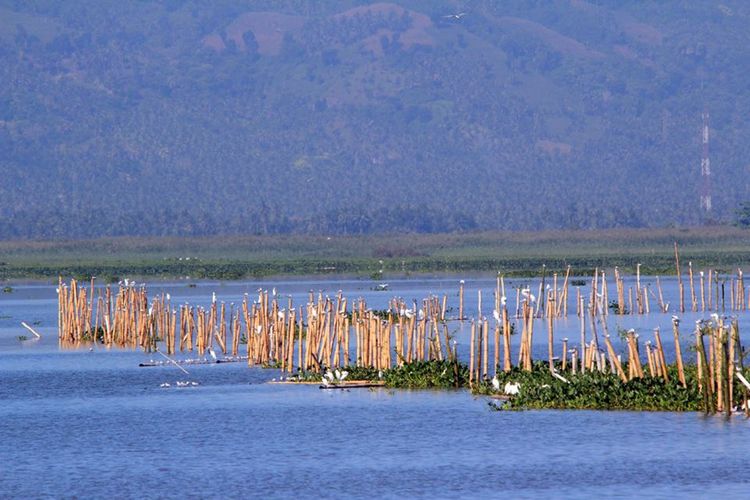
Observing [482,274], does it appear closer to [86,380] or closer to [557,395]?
[86,380]

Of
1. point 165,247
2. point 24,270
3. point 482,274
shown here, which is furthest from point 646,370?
point 165,247

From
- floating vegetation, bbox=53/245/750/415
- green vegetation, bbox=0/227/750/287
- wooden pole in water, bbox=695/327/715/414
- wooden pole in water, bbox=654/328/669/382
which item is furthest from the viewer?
green vegetation, bbox=0/227/750/287

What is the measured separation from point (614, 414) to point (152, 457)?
8.58m

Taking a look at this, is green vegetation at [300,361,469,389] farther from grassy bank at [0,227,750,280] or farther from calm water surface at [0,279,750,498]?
grassy bank at [0,227,750,280]

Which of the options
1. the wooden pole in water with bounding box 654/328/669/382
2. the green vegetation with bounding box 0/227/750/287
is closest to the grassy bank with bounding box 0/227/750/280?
the green vegetation with bounding box 0/227/750/287

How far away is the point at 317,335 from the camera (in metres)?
41.4

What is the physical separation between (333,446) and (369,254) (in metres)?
124

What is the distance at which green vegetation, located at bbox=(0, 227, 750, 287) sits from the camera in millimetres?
118750

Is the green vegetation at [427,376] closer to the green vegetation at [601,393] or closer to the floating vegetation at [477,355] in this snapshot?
the floating vegetation at [477,355]

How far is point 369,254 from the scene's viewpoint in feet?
507

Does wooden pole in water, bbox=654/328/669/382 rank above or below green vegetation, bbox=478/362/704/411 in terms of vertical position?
above

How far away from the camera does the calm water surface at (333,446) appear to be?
86.1 ft

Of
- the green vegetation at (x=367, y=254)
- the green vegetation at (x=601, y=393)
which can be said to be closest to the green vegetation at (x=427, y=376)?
the green vegetation at (x=601, y=393)

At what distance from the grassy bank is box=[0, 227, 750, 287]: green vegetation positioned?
3.5 inches
